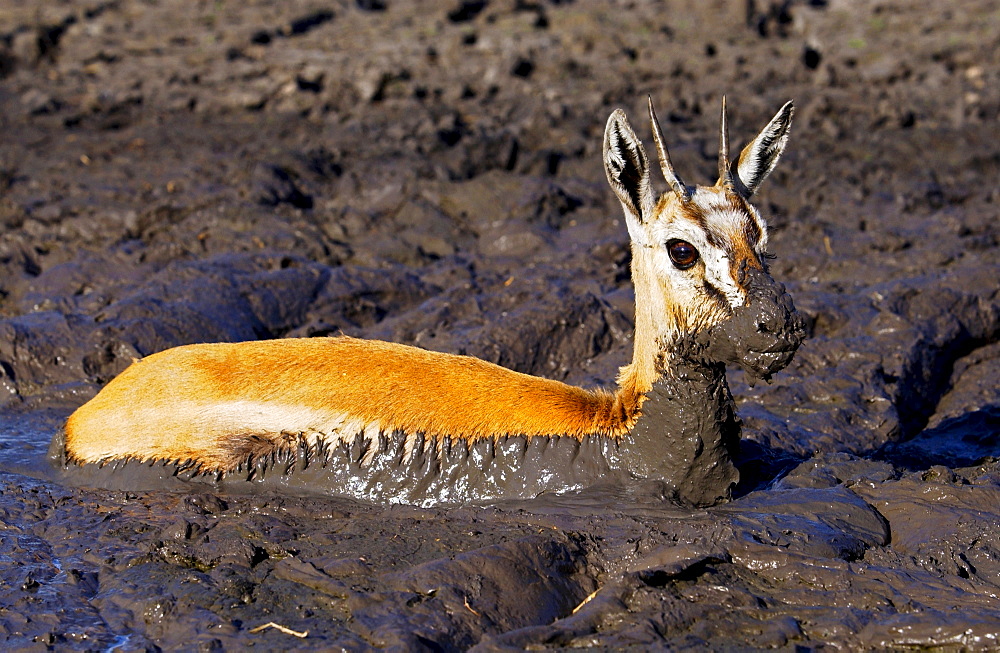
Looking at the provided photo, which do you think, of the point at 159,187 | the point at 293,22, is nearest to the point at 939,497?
the point at 159,187

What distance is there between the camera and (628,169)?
18.8ft

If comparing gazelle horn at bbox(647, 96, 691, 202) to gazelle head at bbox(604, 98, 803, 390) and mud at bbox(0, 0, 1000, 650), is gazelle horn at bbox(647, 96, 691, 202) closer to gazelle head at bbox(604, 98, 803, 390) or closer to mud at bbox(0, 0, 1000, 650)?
gazelle head at bbox(604, 98, 803, 390)

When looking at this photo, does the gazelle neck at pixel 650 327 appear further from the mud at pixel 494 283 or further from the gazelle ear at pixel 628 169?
the mud at pixel 494 283

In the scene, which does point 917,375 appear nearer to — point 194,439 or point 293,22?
point 194,439

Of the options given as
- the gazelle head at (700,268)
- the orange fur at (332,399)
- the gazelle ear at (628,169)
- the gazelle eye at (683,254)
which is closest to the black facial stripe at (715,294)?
the gazelle head at (700,268)

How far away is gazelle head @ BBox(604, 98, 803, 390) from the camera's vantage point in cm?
527

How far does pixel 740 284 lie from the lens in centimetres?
534

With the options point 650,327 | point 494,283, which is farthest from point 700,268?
point 494,283

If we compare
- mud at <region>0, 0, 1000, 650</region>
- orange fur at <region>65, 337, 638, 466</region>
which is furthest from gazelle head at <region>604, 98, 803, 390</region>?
orange fur at <region>65, 337, 638, 466</region>

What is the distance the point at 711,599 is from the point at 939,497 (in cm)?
160

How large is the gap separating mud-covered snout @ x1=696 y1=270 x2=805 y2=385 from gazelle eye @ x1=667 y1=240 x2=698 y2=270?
296 millimetres

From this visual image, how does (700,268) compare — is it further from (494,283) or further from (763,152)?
(494,283)

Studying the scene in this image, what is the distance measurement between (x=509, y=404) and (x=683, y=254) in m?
1.19

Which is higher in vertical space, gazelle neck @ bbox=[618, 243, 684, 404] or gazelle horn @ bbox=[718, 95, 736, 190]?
gazelle horn @ bbox=[718, 95, 736, 190]
